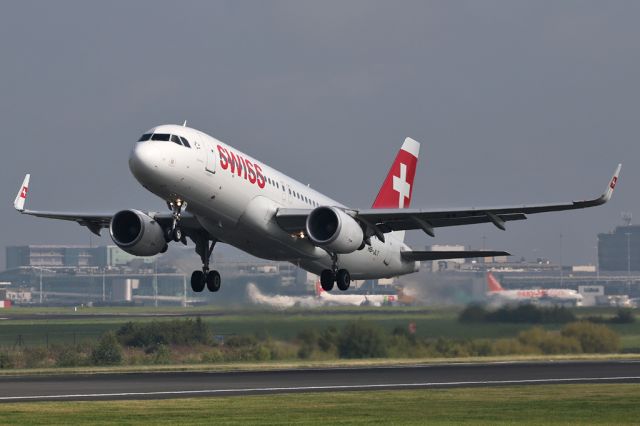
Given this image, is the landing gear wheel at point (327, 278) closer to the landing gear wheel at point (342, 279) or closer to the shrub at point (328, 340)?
the landing gear wheel at point (342, 279)

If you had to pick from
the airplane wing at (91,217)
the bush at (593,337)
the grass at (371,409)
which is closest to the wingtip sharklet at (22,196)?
the airplane wing at (91,217)

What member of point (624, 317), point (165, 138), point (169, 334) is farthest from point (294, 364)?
point (624, 317)

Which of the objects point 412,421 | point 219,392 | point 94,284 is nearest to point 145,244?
point 219,392

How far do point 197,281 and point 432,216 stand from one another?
10055 millimetres

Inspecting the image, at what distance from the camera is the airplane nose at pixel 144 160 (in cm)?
4219

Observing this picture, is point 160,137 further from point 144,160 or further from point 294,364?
point 294,364

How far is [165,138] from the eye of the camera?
1702 inches

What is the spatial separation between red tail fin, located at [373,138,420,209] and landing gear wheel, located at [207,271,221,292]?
1072 cm

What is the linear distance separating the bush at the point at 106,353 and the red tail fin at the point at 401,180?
49.9ft

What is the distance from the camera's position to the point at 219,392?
42.4 m

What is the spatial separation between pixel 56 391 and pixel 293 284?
27596mm

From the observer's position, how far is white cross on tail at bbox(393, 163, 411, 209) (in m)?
62.2

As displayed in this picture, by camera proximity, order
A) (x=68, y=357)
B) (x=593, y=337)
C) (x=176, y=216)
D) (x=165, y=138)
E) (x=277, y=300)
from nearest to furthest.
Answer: (x=165, y=138), (x=176, y=216), (x=68, y=357), (x=277, y=300), (x=593, y=337)

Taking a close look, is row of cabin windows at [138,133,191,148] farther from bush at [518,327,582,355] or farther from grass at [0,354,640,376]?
bush at [518,327,582,355]
